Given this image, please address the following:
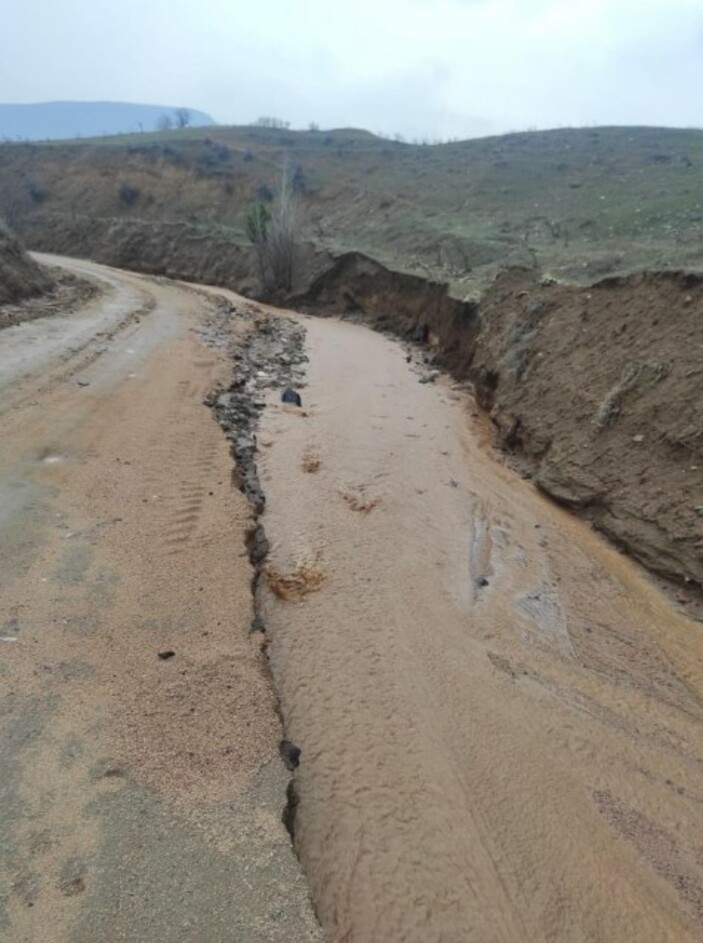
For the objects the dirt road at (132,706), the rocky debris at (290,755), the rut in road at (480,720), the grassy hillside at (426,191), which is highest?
the grassy hillside at (426,191)

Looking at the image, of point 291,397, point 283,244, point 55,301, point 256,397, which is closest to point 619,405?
point 291,397

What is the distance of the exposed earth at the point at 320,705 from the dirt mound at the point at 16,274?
26.7 feet

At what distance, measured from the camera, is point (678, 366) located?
7.62 m

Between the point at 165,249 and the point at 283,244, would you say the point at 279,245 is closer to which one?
the point at 283,244

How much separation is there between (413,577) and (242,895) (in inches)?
141

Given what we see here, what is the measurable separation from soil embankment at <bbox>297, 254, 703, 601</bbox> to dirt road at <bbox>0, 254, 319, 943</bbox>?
3.97 metres

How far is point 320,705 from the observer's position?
4.45 metres

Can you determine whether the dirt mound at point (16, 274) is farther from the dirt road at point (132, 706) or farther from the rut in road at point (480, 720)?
the rut in road at point (480, 720)

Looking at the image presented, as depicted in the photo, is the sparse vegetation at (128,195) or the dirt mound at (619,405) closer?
the dirt mound at (619,405)

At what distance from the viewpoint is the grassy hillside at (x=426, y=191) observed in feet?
60.1

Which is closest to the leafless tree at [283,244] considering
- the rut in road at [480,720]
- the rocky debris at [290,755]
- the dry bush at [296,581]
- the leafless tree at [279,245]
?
the leafless tree at [279,245]

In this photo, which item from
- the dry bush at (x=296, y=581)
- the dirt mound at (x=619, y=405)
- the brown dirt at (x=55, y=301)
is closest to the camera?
the dry bush at (x=296, y=581)

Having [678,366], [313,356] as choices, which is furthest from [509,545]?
[313,356]

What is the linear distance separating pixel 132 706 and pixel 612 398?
6.59 metres
